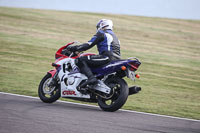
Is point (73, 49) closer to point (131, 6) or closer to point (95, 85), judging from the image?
point (95, 85)

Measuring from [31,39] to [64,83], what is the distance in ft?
35.1

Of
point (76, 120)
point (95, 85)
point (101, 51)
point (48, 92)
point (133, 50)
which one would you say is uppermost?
point (133, 50)

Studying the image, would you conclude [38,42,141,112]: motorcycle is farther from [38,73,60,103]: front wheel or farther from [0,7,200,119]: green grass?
[0,7,200,119]: green grass

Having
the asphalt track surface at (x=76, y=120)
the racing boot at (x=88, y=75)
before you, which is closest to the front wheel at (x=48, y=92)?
the asphalt track surface at (x=76, y=120)

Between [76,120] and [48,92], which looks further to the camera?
[48,92]

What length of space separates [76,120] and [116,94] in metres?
1.44

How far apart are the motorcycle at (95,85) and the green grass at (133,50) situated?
3.44ft

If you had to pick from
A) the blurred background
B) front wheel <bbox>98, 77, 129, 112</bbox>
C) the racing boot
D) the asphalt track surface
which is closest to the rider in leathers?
the racing boot

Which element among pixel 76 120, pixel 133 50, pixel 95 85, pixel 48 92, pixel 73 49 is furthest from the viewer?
pixel 133 50

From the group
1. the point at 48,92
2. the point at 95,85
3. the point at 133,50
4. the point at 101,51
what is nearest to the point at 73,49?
the point at 101,51

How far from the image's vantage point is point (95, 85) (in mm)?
7926

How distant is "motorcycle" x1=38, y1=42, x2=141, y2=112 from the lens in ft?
24.8

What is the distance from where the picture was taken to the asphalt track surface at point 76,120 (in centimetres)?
585

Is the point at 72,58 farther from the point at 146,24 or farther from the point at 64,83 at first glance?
the point at 146,24
